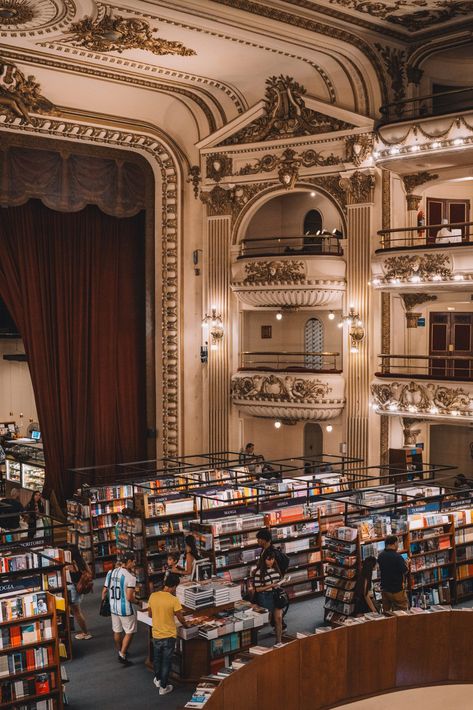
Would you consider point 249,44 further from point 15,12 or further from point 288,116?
point 15,12

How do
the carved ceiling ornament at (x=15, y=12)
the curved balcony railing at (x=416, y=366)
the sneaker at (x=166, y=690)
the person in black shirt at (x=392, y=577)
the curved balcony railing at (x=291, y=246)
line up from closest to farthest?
the sneaker at (x=166, y=690), the person in black shirt at (x=392, y=577), the carved ceiling ornament at (x=15, y=12), the curved balcony railing at (x=416, y=366), the curved balcony railing at (x=291, y=246)

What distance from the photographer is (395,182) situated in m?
16.7

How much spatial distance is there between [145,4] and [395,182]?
18.5ft

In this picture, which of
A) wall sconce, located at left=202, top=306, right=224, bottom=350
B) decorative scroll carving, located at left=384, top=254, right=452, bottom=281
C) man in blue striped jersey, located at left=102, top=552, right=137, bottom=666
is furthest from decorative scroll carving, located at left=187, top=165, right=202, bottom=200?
man in blue striped jersey, located at left=102, top=552, right=137, bottom=666

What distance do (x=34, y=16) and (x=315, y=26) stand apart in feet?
15.5

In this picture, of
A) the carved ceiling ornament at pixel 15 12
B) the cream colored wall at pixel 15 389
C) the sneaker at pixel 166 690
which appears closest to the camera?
the sneaker at pixel 166 690

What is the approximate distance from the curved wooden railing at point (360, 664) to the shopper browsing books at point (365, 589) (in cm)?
102

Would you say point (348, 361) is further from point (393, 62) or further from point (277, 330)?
point (393, 62)

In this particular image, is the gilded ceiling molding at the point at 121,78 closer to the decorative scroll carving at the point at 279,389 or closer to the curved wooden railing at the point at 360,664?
the decorative scroll carving at the point at 279,389

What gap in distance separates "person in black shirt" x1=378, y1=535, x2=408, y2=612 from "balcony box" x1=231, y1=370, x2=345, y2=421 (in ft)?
22.9

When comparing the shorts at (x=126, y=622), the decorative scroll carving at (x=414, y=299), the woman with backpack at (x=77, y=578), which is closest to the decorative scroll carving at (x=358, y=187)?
the decorative scroll carving at (x=414, y=299)

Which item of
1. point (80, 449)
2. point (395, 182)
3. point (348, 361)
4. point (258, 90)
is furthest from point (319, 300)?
point (80, 449)

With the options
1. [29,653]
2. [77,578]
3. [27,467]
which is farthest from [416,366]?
[29,653]

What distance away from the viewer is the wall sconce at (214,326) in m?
18.5
